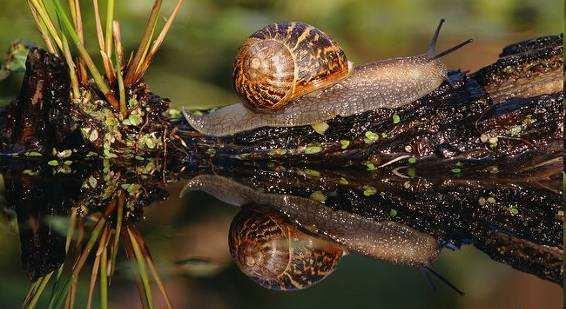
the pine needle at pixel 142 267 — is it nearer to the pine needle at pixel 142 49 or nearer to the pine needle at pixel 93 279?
the pine needle at pixel 93 279

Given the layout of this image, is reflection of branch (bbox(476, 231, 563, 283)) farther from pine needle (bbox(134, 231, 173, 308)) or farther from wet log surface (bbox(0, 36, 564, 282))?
pine needle (bbox(134, 231, 173, 308))

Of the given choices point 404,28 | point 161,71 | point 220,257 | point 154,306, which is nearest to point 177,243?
point 220,257

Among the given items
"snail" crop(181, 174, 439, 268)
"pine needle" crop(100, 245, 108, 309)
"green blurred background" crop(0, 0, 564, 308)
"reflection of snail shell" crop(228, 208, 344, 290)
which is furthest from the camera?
"snail" crop(181, 174, 439, 268)

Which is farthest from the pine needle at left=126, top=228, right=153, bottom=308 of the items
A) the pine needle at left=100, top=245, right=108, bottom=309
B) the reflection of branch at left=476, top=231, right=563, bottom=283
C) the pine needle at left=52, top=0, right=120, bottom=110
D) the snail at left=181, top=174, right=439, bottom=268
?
the reflection of branch at left=476, top=231, right=563, bottom=283

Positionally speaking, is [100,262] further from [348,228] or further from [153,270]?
[348,228]

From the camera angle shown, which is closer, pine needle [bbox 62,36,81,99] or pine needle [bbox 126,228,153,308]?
pine needle [bbox 126,228,153,308]

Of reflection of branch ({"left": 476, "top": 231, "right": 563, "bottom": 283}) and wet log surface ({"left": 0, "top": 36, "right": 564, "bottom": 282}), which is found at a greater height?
wet log surface ({"left": 0, "top": 36, "right": 564, "bottom": 282})
